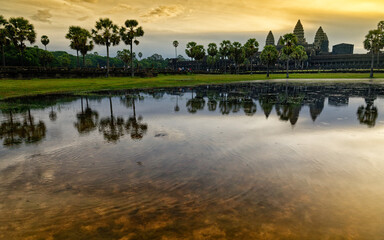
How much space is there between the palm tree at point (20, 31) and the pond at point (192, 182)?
164 feet

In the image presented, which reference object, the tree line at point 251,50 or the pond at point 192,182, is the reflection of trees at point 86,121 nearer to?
the pond at point 192,182

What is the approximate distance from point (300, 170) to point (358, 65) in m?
126

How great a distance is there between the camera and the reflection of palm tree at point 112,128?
27.3 feet

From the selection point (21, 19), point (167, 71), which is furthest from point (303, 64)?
point (21, 19)

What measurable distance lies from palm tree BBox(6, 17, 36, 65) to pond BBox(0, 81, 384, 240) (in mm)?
50082

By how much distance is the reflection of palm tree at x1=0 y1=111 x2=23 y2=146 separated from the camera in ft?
26.0

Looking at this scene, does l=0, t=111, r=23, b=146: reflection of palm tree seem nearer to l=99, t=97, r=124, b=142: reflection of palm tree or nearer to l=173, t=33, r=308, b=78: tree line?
l=99, t=97, r=124, b=142: reflection of palm tree

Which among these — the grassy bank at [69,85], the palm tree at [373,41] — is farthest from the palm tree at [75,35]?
the palm tree at [373,41]

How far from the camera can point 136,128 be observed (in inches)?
380

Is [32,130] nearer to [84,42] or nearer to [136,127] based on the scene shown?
[136,127]

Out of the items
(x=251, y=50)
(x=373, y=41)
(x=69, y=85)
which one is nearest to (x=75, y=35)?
(x=69, y=85)

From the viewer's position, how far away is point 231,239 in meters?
3.34

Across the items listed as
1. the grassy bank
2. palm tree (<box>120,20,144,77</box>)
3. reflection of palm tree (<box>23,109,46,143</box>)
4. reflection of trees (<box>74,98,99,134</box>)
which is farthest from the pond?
palm tree (<box>120,20,144,77</box>)

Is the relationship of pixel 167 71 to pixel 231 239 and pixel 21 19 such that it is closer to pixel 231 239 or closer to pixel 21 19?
pixel 21 19
